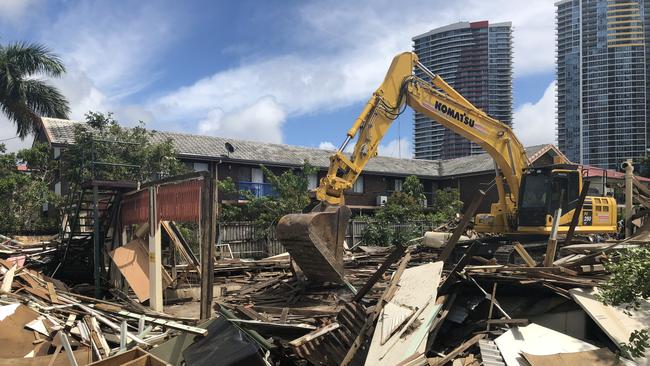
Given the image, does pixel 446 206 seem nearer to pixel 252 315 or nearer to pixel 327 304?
pixel 327 304

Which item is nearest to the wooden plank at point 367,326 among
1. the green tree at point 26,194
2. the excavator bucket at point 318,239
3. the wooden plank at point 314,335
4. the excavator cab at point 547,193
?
the wooden plank at point 314,335

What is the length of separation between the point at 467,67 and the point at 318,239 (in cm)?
3354

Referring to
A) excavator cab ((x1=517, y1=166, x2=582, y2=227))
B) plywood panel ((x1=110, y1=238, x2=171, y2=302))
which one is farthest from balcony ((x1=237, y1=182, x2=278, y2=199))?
excavator cab ((x1=517, y1=166, x2=582, y2=227))

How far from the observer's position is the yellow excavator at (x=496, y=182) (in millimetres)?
9594

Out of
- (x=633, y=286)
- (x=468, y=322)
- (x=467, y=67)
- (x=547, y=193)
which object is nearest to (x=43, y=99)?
(x=547, y=193)

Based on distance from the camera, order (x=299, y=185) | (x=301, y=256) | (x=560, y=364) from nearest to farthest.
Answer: (x=560, y=364) < (x=301, y=256) < (x=299, y=185)

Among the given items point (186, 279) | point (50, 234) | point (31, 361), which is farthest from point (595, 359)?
point (50, 234)

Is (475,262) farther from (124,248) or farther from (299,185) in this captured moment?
(299,185)

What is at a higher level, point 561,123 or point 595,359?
point 561,123

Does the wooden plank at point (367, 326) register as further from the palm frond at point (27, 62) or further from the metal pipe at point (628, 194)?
the palm frond at point (27, 62)

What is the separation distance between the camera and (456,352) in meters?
5.72

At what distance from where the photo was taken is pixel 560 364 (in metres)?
5.03

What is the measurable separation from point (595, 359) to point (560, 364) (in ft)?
1.43

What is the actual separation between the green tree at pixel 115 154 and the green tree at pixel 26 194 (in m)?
2.46
